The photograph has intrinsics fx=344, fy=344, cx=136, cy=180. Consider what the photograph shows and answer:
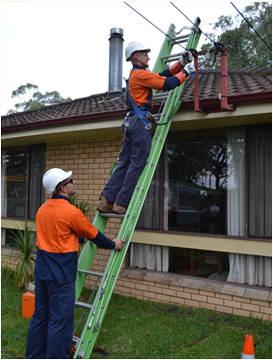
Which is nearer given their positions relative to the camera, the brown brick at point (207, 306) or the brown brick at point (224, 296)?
the brown brick at point (224, 296)

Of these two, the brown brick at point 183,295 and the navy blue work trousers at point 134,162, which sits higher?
the navy blue work trousers at point 134,162

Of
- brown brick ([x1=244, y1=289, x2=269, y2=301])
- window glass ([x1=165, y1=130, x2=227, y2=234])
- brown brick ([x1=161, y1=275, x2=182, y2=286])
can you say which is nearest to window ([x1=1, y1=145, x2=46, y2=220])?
window glass ([x1=165, y1=130, x2=227, y2=234])

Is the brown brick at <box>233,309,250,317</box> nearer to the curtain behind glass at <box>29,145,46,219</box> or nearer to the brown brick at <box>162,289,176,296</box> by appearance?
the brown brick at <box>162,289,176,296</box>

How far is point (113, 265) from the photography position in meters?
3.64

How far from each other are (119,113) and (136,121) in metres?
1.54

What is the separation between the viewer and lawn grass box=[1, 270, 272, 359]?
13.1 ft

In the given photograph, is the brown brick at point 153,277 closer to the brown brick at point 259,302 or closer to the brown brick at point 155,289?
the brown brick at point 155,289

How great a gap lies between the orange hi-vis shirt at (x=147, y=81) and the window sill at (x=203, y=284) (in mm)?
2945

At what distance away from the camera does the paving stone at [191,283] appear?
210 inches

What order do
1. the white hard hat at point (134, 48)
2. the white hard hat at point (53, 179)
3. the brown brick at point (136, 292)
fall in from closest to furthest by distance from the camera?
the white hard hat at point (53, 179) → the white hard hat at point (134, 48) → the brown brick at point (136, 292)

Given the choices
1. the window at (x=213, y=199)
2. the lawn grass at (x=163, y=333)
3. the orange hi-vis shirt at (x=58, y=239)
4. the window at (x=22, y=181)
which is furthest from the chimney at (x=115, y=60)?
the orange hi-vis shirt at (x=58, y=239)

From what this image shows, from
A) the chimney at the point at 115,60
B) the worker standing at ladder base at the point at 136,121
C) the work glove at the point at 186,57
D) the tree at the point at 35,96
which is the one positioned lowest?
the worker standing at ladder base at the point at 136,121

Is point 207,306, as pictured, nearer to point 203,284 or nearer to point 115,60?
point 203,284

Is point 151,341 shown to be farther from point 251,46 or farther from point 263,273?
point 251,46
